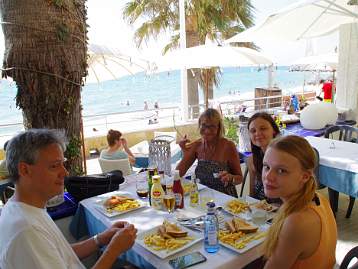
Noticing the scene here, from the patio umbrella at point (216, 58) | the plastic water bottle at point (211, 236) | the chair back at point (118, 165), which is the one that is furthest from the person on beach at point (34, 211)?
the patio umbrella at point (216, 58)

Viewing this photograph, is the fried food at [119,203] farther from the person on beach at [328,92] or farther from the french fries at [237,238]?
the person on beach at [328,92]

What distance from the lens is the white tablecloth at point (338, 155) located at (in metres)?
2.80

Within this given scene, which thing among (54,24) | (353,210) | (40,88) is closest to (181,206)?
(40,88)

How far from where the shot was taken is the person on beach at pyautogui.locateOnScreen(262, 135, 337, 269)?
1200 mm

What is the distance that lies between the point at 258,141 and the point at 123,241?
52.9 inches

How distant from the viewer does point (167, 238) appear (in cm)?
156

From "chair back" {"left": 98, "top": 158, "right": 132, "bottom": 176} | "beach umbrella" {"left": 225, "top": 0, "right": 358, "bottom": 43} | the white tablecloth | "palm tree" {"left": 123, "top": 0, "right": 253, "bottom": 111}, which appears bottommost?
"chair back" {"left": 98, "top": 158, "right": 132, "bottom": 176}

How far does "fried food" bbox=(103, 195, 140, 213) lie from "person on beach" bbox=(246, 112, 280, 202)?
35.9 inches

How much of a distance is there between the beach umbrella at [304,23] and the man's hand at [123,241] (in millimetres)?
3490

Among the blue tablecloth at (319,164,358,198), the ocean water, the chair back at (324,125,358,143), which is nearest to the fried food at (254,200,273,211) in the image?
the blue tablecloth at (319,164,358,198)

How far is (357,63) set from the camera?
16.7 feet

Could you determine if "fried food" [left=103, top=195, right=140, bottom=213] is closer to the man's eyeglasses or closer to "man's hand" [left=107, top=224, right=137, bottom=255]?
"man's hand" [left=107, top=224, right=137, bottom=255]

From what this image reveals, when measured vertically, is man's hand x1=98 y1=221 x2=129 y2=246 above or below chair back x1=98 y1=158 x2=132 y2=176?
above

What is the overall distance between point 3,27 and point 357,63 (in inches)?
189
